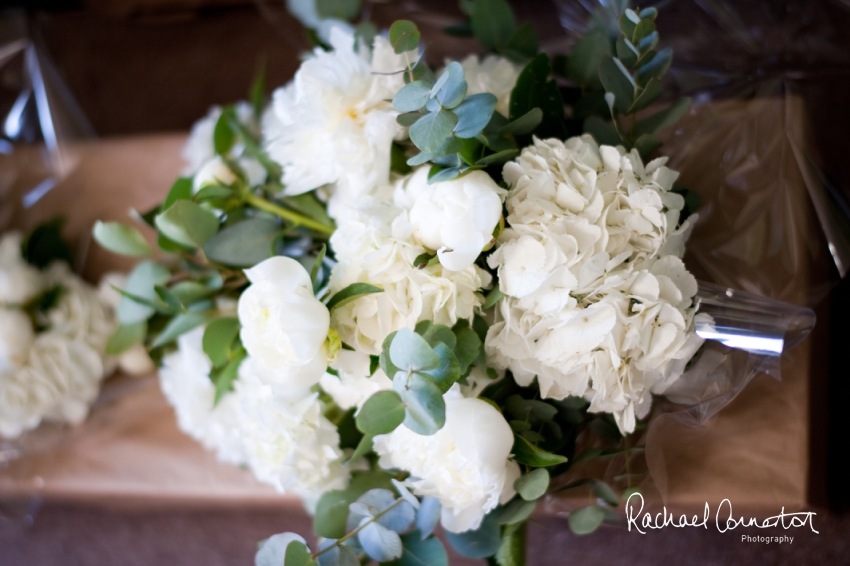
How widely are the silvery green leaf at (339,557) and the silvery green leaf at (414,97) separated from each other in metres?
0.36

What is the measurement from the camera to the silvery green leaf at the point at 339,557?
0.50m

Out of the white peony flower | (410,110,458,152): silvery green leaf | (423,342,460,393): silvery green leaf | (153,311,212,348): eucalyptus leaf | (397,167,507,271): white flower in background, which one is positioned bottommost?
(153,311,212,348): eucalyptus leaf

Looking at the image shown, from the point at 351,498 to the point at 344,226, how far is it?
0.93 ft

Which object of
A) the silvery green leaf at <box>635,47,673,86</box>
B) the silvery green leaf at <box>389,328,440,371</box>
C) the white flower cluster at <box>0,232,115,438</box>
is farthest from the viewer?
the white flower cluster at <box>0,232,115,438</box>

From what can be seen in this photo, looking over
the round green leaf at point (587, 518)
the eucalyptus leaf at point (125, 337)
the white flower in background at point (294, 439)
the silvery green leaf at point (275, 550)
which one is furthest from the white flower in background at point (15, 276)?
the round green leaf at point (587, 518)

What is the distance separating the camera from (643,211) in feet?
1.46

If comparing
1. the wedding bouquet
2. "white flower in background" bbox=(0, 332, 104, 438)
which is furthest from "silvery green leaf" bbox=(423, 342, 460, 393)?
"white flower in background" bbox=(0, 332, 104, 438)

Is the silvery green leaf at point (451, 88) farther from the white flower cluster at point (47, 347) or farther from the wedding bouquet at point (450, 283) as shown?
the white flower cluster at point (47, 347)

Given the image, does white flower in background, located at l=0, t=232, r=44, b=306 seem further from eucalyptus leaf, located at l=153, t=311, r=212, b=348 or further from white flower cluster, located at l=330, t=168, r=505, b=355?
white flower cluster, located at l=330, t=168, r=505, b=355

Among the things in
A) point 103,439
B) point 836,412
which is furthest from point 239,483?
point 836,412

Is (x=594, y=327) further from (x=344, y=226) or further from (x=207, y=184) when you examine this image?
(x=207, y=184)

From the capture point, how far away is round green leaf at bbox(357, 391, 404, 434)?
17.8 inches

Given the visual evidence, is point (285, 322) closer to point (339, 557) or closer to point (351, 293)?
point (351, 293)

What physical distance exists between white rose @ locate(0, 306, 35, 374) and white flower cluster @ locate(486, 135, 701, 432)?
63cm
